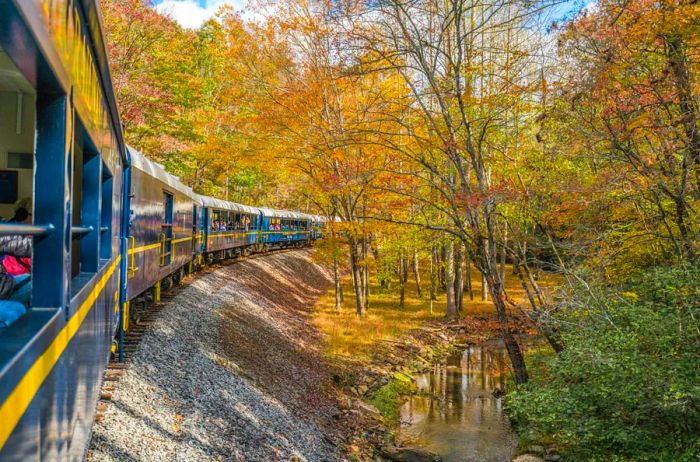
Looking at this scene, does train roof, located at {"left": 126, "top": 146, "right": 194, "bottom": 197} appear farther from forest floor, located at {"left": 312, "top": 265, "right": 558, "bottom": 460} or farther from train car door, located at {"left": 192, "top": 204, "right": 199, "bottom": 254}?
forest floor, located at {"left": 312, "top": 265, "right": 558, "bottom": 460}

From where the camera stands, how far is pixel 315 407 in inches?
440

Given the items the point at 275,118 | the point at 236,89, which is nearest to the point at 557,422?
the point at 275,118

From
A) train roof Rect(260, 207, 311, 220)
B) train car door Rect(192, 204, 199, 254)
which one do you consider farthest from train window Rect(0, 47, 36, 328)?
train roof Rect(260, 207, 311, 220)

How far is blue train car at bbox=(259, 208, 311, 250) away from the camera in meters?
33.2

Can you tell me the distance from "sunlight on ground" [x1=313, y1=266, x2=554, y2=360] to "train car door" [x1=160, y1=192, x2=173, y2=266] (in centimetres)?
588

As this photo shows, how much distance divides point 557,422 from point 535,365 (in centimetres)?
403

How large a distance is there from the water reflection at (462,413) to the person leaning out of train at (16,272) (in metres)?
9.40

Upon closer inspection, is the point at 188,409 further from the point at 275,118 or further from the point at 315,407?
the point at 275,118

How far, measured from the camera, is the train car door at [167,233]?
1127 centimetres

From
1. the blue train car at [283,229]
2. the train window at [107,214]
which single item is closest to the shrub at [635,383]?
the train window at [107,214]

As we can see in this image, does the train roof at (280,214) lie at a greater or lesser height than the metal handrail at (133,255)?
greater

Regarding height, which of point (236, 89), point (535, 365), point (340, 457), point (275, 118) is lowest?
point (340, 457)

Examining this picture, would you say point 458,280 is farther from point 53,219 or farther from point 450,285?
point 53,219

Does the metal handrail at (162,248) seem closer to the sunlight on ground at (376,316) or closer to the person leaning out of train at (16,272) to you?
the sunlight on ground at (376,316)
